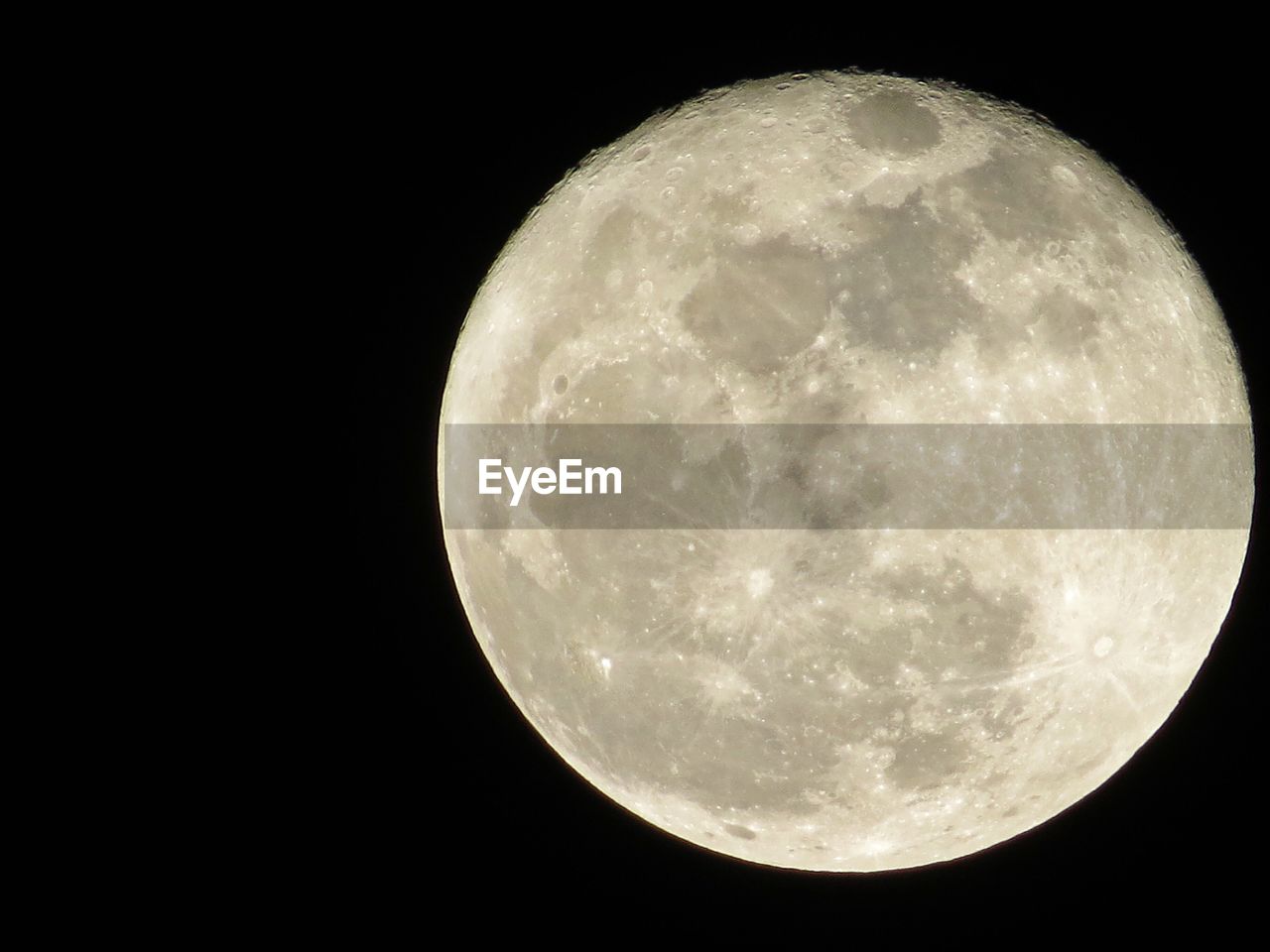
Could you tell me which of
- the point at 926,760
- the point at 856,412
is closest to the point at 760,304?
the point at 856,412

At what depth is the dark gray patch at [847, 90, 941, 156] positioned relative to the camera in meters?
6.14

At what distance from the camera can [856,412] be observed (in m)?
5.67

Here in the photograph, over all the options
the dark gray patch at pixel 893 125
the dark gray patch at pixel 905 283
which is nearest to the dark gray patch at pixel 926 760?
the dark gray patch at pixel 905 283

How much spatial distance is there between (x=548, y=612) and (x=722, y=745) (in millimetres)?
1147

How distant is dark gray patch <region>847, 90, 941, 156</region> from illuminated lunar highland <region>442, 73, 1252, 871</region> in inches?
0.7

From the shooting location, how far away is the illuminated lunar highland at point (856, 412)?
575cm

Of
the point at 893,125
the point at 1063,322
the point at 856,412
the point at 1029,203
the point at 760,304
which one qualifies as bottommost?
the point at 856,412

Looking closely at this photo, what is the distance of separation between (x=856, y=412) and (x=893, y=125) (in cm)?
161

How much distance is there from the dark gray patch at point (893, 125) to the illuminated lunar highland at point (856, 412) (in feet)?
0.05

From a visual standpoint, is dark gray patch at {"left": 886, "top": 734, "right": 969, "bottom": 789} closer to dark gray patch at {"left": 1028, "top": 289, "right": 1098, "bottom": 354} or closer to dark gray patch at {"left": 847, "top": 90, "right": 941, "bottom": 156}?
dark gray patch at {"left": 1028, "top": 289, "right": 1098, "bottom": 354}

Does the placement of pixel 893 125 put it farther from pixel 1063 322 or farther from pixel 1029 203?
pixel 1063 322

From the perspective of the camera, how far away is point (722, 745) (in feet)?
20.6

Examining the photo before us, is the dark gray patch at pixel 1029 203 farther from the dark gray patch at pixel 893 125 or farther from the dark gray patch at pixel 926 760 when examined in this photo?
the dark gray patch at pixel 926 760

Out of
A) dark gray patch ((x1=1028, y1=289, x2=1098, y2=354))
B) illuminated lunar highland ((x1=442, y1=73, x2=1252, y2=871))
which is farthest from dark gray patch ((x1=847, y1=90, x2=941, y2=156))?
dark gray patch ((x1=1028, y1=289, x2=1098, y2=354))
